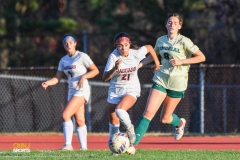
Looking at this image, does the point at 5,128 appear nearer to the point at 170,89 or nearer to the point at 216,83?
the point at 216,83

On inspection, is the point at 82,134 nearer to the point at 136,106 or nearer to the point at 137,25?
the point at 136,106

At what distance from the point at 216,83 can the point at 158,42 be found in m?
8.79

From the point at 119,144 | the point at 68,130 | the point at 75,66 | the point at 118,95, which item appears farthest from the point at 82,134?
the point at 119,144

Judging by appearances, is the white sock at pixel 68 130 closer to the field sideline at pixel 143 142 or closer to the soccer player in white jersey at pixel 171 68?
the field sideline at pixel 143 142

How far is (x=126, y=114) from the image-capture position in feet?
31.8

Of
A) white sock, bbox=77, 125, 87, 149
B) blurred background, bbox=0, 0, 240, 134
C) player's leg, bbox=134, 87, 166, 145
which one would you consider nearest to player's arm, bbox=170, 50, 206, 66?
player's leg, bbox=134, 87, 166, 145

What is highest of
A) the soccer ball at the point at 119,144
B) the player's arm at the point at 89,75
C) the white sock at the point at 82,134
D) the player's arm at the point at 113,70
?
the player's arm at the point at 113,70

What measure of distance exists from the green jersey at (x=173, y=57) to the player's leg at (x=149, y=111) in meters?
0.17

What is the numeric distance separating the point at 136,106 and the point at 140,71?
1142mm

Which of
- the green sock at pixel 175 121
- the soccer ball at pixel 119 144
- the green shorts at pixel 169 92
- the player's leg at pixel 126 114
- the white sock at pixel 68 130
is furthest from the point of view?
the white sock at pixel 68 130

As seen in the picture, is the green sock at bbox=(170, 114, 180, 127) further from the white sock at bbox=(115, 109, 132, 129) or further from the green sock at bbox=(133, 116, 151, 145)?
the white sock at bbox=(115, 109, 132, 129)

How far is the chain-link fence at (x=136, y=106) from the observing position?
17641 mm

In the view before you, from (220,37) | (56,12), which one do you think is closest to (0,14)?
(56,12)

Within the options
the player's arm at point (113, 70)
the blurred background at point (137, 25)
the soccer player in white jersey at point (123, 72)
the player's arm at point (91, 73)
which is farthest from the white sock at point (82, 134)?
the blurred background at point (137, 25)
